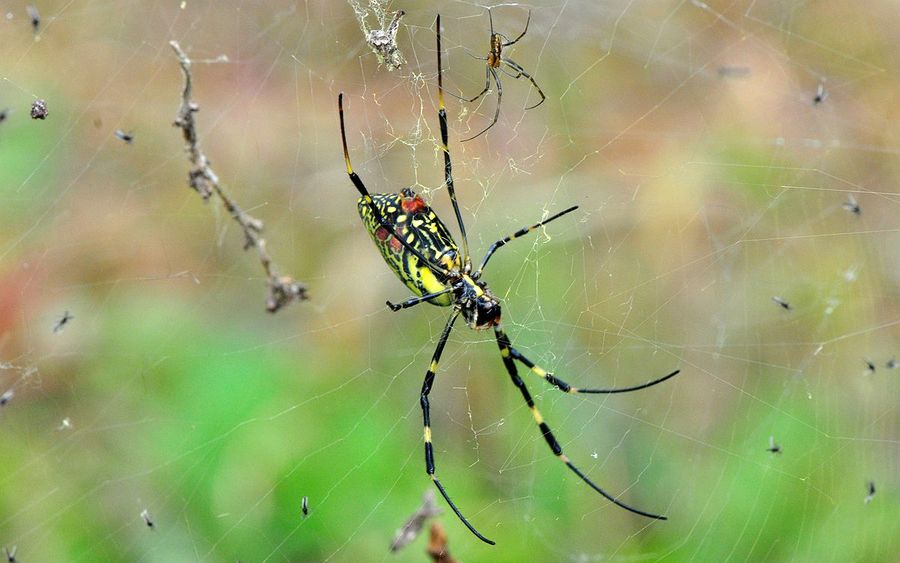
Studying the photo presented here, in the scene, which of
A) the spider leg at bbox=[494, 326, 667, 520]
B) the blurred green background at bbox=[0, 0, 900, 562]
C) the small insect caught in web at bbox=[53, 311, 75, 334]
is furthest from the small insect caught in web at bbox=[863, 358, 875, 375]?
the small insect caught in web at bbox=[53, 311, 75, 334]

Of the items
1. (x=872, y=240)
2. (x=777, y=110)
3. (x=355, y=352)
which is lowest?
(x=872, y=240)

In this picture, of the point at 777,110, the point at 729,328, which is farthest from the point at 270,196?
the point at 777,110

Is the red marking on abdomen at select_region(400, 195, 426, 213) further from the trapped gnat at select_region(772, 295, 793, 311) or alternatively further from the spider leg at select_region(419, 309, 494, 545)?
the trapped gnat at select_region(772, 295, 793, 311)

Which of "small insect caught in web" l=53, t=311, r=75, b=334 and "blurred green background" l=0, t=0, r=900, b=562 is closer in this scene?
"blurred green background" l=0, t=0, r=900, b=562

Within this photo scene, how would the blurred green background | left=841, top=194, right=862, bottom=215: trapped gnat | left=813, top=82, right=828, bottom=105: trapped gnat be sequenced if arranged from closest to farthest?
the blurred green background < left=841, top=194, right=862, bottom=215: trapped gnat < left=813, top=82, right=828, bottom=105: trapped gnat

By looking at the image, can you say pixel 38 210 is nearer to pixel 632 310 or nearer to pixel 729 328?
pixel 632 310

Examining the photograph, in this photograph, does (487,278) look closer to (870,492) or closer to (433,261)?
(433,261)
